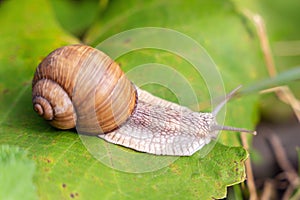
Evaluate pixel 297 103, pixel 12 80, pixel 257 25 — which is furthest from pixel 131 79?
pixel 297 103

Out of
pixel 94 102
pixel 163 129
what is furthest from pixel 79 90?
pixel 163 129

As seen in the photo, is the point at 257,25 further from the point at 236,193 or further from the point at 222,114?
the point at 236,193

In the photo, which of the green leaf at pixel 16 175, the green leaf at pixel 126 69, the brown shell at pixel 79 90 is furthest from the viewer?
the brown shell at pixel 79 90

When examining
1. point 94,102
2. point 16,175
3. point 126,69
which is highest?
point 126,69

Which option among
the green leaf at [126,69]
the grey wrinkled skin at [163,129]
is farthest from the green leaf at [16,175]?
the grey wrinkled skin at [163,129]

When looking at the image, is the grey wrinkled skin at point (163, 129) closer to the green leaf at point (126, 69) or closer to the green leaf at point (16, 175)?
the green leaf at point (126, 69)

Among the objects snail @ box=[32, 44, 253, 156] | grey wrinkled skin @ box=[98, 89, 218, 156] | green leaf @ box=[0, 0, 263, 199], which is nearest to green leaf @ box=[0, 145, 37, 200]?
green leaf @ box=[0, 0, 263, 199]

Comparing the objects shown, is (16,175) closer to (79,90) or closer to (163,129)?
(79,90)
